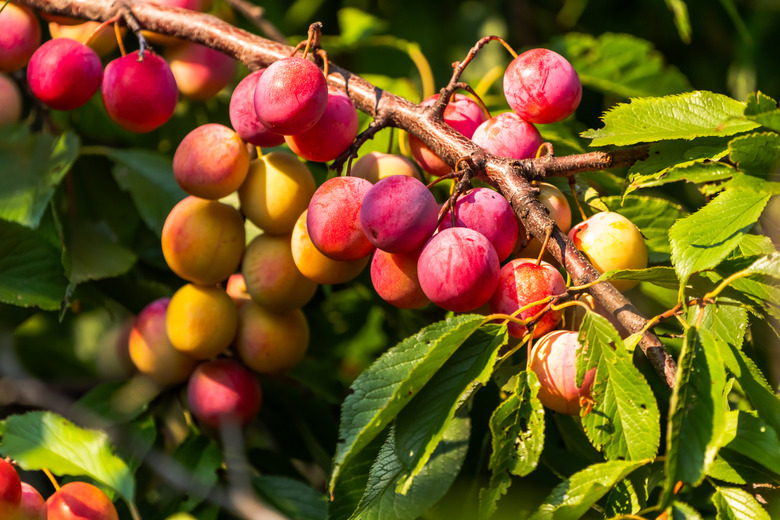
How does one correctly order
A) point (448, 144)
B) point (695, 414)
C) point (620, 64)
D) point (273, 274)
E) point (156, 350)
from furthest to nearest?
point (620, 64)
point (156, 350)
point (273, 274)
point (448, 144)
point (695, 414)

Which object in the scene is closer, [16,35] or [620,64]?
[16,35]

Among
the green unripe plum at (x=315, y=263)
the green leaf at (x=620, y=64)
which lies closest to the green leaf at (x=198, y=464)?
the green unripe plum at (x=315, y=263)

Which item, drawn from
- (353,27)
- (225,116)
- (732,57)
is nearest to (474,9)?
(353,27)

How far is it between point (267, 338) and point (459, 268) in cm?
38

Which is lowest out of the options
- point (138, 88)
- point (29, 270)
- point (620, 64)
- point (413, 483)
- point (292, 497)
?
point (292, 497)

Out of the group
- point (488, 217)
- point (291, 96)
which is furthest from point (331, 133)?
point (488, 217)

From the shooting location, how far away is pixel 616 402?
1.65 feet

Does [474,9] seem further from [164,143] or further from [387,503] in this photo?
[387,503]

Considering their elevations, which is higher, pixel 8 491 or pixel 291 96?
pixel 291 96

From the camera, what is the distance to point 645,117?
0.56 metres

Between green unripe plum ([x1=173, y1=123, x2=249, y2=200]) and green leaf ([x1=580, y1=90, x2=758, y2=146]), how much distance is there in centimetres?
35

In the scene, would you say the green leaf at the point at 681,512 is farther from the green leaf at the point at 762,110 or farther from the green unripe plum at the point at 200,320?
the green unripe plum at the point at 200,320

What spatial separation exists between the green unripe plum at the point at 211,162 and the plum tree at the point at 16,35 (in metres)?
0.33

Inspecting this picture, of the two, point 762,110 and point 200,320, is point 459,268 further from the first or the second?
point 200,320
